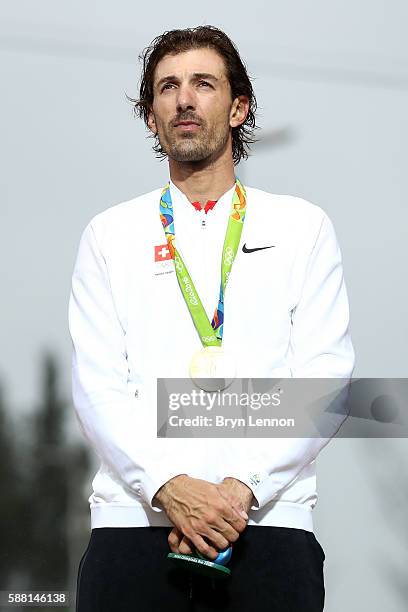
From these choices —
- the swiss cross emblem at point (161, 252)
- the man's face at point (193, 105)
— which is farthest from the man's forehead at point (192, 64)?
Answer: the swiss cross emblem at point (161, 252)

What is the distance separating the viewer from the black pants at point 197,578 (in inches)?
82.1

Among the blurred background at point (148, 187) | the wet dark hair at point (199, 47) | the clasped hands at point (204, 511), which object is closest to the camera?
the clasped hands at point (204, 511)

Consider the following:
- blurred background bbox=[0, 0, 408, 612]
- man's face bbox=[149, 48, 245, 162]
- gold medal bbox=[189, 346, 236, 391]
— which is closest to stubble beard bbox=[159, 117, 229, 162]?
man's face bbox=[149, 48, 245, 162]

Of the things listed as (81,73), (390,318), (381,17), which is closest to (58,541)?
(390,318)

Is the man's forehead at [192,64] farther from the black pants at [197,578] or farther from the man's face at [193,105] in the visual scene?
the black pants at [197,578]

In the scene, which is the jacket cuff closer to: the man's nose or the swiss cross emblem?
the swiss cross emblem

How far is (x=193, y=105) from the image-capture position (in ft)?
7.65

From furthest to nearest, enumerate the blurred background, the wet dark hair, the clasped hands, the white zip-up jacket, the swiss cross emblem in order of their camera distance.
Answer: the blurred background → the wet dark hair → the swiss cross emblem → the white zip-up jacket → the clasped hands

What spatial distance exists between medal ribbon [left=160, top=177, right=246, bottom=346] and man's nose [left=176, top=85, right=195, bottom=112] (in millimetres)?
203

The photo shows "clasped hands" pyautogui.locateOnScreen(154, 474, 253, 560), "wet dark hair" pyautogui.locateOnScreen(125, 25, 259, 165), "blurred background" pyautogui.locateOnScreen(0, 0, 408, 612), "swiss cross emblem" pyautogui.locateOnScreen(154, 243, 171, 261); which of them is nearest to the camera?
"clasped hands" pyautogui.locateOnScreen(154, 474, 253, 560)

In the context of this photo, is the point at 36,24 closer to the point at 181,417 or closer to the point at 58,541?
the point at 58,541

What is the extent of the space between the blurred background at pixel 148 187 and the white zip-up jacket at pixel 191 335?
1.28 metres

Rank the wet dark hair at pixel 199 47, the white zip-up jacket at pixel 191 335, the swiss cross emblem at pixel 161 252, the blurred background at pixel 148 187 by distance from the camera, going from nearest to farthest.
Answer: the white zip-up jacket at pixel 191 335 → the swiss cross emblem at pixel 161 252 → the wet dark hair at pixel 199 47 → the blurred background at pixel 148 187

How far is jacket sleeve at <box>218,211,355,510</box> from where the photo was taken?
2.09 meters
